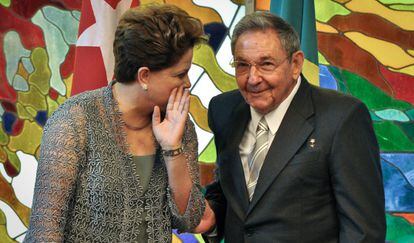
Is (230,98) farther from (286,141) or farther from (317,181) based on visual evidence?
(317,181)

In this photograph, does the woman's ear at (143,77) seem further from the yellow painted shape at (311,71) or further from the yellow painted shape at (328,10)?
the yellow painted shape at (328,10)

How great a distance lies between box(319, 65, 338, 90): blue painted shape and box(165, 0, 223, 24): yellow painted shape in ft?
2.37

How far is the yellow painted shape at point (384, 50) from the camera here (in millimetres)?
4383

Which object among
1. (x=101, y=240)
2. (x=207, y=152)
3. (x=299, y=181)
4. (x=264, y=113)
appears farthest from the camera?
(x=207, y=152)

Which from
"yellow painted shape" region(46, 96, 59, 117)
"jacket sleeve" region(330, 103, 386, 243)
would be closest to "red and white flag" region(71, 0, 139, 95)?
"jacket sleeve" region(330, 103, 386, 243)

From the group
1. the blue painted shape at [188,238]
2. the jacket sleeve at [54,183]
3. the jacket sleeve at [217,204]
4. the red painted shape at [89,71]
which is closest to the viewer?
the jacket sleeve at [54,183]

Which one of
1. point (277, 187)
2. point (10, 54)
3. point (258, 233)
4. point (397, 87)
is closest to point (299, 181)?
point (277, 187)

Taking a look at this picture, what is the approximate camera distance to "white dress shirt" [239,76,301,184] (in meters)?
2.13

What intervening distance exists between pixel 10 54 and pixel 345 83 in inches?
85.5

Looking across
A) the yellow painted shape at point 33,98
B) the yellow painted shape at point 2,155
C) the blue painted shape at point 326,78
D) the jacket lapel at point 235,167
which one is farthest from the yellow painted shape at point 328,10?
the jacket lapel at point 235,167

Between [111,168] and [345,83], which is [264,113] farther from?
[345,83]

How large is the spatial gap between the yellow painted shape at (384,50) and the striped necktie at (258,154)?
95.9 inches

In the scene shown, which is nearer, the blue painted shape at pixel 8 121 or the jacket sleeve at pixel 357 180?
the jacket sleeve at pixel 357 180

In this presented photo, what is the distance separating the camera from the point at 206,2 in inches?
171
